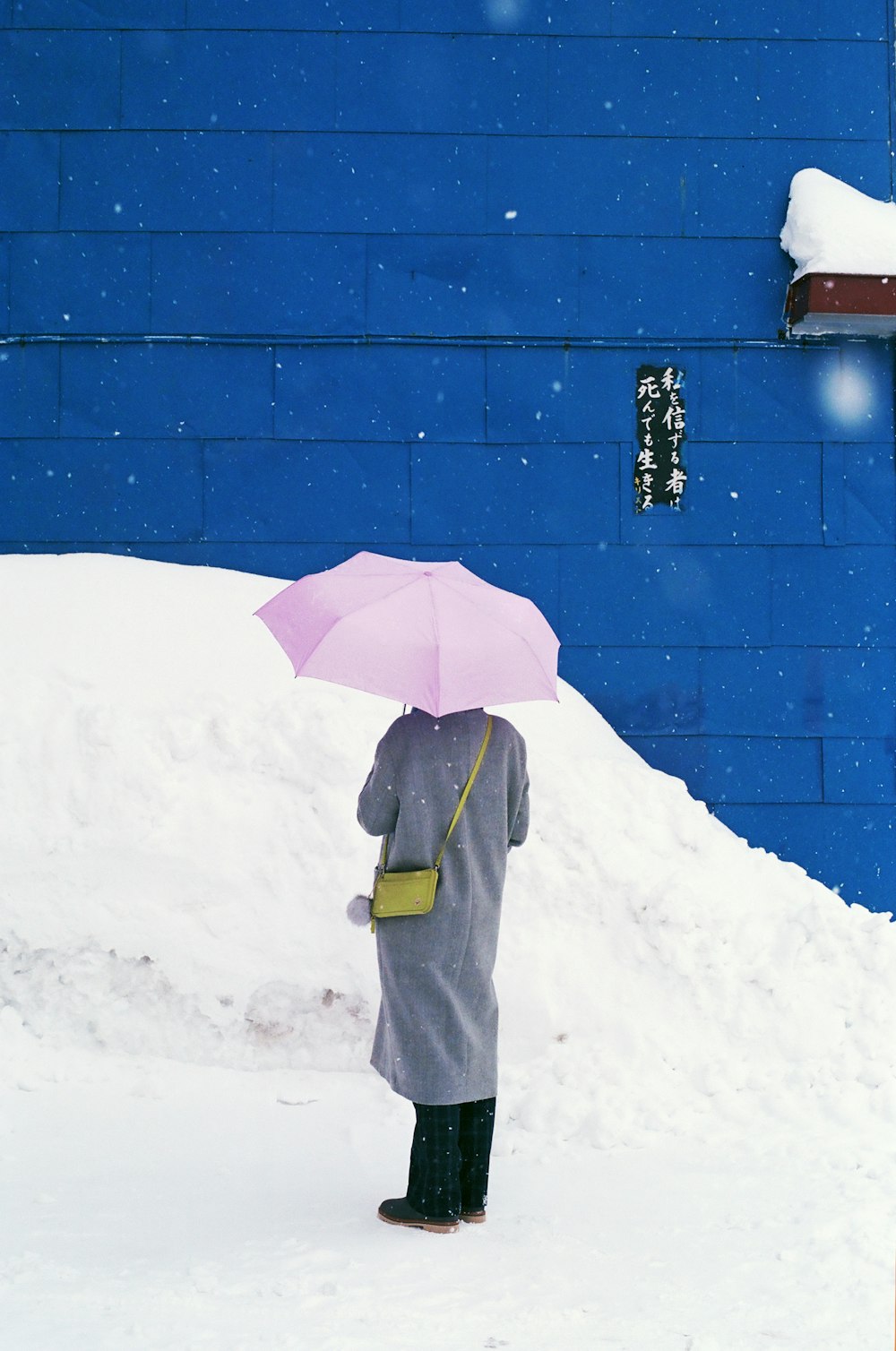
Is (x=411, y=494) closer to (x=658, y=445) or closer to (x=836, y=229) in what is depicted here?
(x=658, y=445)

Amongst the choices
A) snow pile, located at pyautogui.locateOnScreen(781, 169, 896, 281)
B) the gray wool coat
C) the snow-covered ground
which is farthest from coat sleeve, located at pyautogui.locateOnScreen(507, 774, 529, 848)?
snow pile, located at pyautogui.locateOnScreen(781, 169, 896, 281)

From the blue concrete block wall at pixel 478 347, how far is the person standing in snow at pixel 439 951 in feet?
10.4

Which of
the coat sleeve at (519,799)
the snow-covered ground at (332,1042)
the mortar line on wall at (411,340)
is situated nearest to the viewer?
the snow-covered ground at (332,1042)

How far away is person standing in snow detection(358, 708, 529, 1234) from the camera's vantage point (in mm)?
3264

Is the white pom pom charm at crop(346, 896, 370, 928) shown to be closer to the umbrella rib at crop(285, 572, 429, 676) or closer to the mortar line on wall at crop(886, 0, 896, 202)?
the umbrella rib at crop(285, 572, 429, 676)

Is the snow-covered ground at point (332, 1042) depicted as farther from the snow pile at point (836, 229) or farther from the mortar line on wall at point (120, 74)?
the snow pile at point (836, 229)

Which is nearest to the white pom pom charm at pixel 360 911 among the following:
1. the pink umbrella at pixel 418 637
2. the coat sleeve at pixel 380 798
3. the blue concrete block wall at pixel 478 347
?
the coat sleeve at pixel 380 798

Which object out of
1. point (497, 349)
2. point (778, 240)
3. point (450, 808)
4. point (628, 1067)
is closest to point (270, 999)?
point (628, 1067)

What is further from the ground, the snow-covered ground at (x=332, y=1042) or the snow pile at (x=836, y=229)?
the snow pile at (x=836, y=229)

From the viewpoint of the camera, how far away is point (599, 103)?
255 inches

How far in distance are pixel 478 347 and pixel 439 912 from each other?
3943mm

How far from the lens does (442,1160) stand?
327 cm

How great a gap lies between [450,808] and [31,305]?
4410 mm

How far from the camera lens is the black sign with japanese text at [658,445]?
21.0 feet
